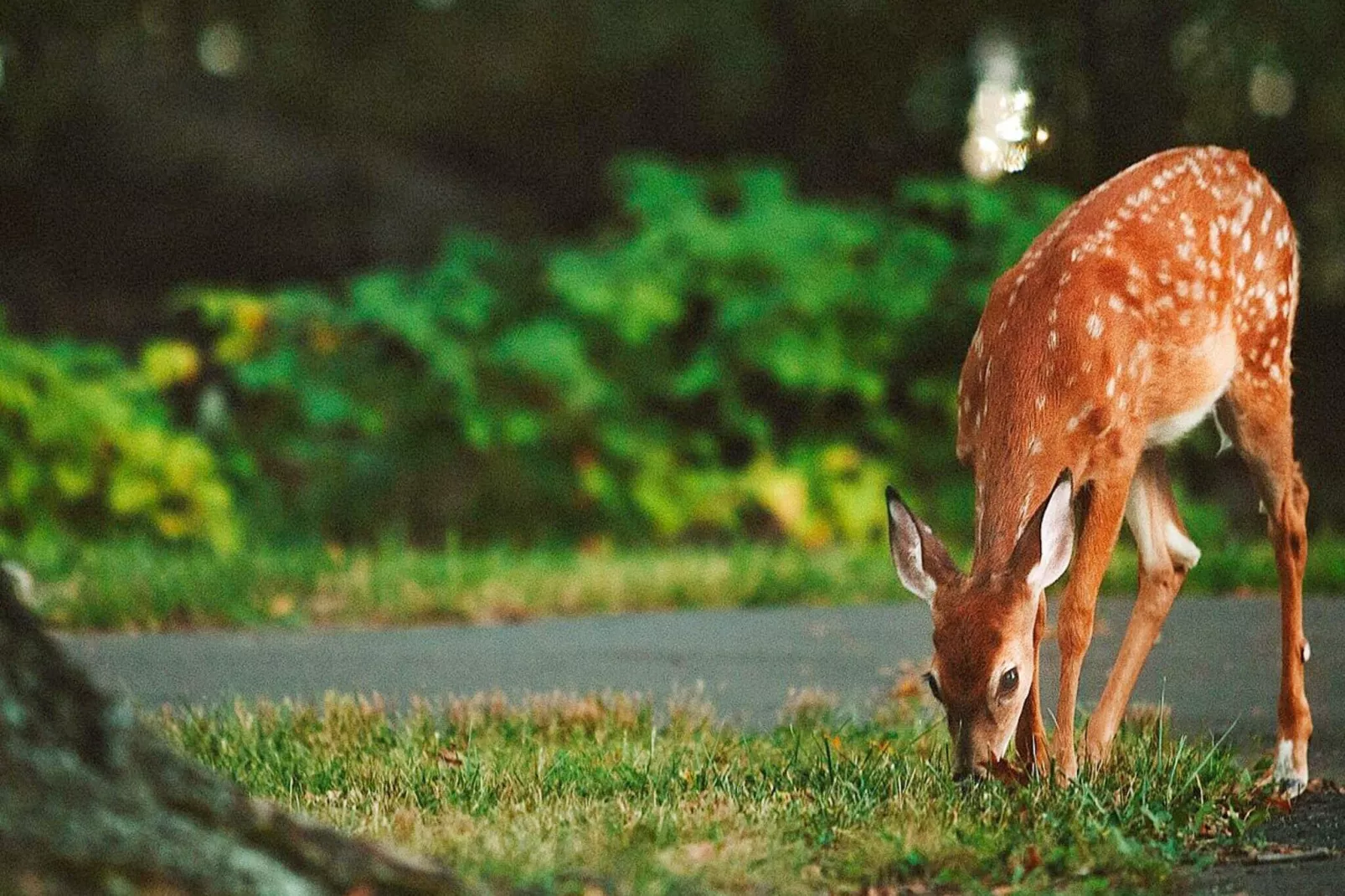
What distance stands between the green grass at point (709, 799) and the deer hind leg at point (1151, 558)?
0.23 m

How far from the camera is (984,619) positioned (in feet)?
14.1

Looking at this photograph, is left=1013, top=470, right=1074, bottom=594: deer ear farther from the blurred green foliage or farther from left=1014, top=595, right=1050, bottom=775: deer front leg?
the blurred green foliage

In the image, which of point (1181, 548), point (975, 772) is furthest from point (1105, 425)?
point (975, 772)

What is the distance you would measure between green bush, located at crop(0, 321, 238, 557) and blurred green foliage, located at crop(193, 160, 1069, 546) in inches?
23.1

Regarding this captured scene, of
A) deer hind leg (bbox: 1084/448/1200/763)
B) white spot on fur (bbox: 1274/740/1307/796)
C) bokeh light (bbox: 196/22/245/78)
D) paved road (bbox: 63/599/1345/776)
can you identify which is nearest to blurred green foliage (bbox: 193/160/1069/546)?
paved road (bbox: 63/599/1345/776)

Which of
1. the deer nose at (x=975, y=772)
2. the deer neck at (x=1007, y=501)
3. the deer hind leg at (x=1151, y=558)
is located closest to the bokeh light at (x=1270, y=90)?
the deer hind leg at (x=1151, y=558)

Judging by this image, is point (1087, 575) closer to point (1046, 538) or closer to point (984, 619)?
point (1046, 538)

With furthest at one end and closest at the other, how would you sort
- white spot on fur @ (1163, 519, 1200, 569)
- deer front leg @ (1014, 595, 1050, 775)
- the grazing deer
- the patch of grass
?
the patch of grass → white spot on fur @ (1163, 519, 1200, 569) → deer front leg @ (1014, 595, 1050, 775) → the grazing deer

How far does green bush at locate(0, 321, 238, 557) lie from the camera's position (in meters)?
9.20

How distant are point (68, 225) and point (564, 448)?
4757mm

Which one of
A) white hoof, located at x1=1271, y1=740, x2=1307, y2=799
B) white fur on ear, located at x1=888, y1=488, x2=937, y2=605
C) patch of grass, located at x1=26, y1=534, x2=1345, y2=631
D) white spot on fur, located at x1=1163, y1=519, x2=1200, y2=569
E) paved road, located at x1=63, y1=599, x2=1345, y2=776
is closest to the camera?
white fur on ear, located at x1=888, y1=488, x2=937, y2=605

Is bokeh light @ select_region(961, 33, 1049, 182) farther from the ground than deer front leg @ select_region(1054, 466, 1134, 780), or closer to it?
farther from the ground

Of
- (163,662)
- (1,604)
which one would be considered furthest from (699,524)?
(1,604)

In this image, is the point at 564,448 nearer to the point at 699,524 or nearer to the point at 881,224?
the point at 699,524
